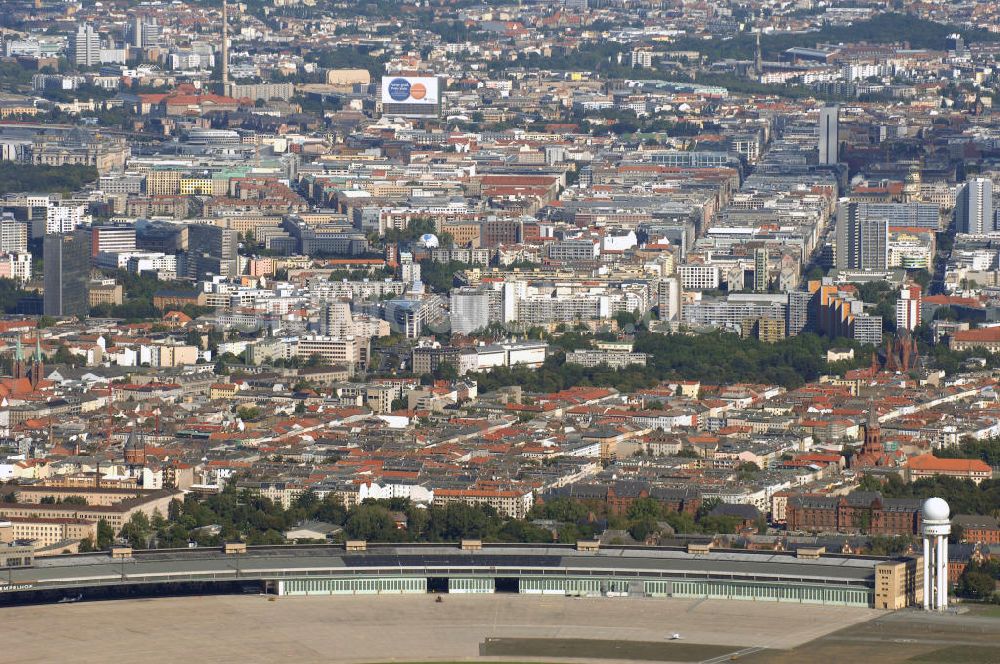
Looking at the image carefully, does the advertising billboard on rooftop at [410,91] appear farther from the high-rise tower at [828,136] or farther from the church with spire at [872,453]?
the church with spire at [872,453]

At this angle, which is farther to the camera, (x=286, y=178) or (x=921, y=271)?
(x=286, y=178)

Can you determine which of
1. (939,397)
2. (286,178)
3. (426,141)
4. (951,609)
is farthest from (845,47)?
(951,609)

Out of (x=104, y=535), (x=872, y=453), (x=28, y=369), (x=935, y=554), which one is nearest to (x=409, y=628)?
(x=935, y=554)

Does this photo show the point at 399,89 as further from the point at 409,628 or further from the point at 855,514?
the point at 409,628

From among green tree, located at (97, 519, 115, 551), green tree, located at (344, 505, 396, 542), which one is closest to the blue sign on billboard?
green tree, located at (344, 505, 396, 542)

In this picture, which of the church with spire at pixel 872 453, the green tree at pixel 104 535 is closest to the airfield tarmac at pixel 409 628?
the green tree at pixel 104 535

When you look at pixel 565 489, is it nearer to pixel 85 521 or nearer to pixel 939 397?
pixel 85 521
